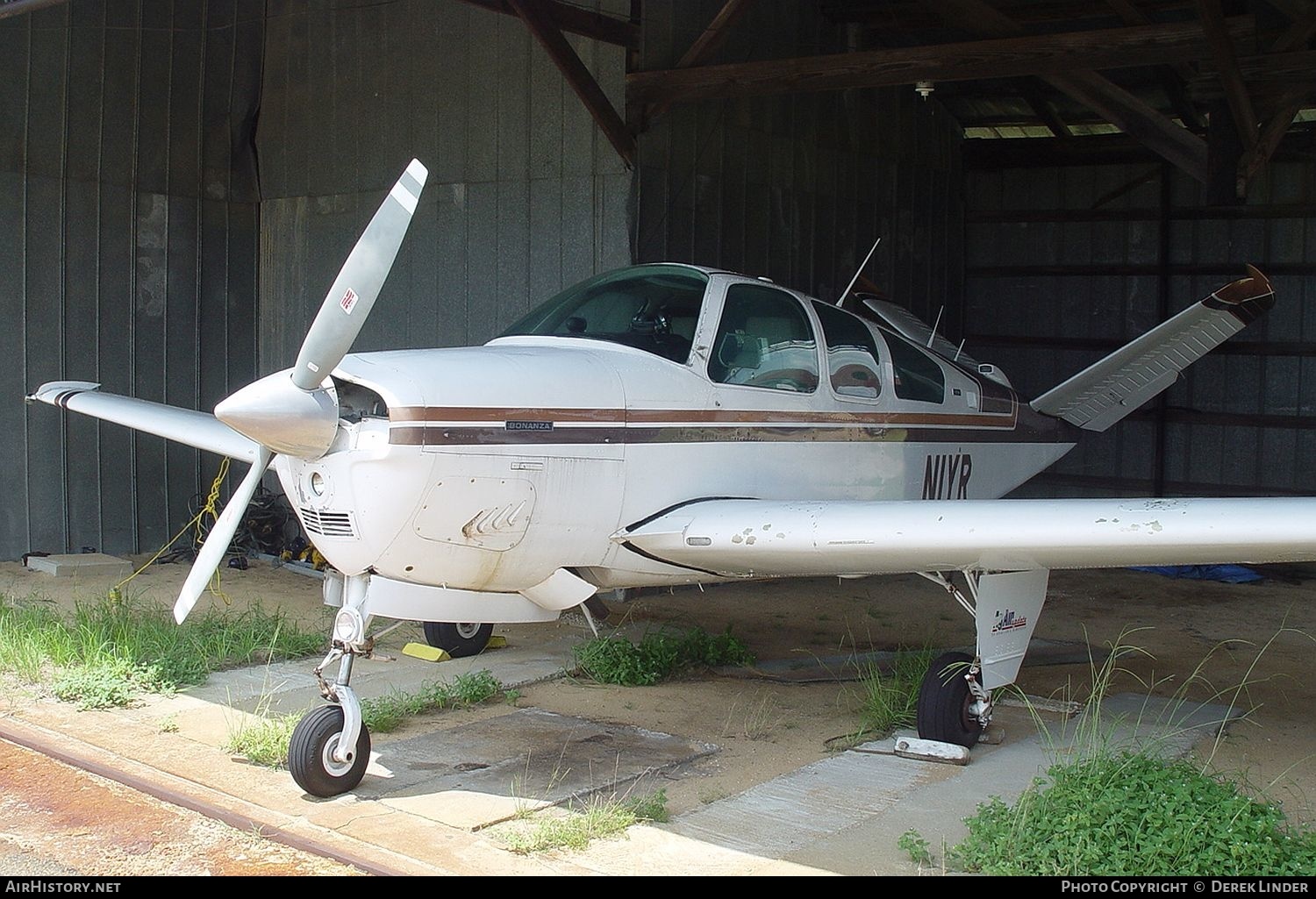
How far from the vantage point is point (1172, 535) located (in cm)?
464

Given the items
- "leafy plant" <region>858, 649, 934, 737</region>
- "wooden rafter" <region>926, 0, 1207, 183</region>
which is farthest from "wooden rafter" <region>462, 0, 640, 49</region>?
"leafy plant" <region>858, 649, 934, 737</region>

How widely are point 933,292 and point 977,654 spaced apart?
8.74 m

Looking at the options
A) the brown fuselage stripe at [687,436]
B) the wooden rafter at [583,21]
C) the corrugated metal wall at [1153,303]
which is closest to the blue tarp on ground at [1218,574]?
the corrugated metal wall at [1153,303]

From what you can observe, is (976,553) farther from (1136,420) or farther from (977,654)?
(1136,420)

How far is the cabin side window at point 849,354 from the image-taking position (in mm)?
6426

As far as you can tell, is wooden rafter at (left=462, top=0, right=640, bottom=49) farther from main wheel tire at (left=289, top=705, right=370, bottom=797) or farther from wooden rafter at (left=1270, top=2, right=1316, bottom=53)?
main wheel tire at (left=289, top=705, right=370, bottom=797)

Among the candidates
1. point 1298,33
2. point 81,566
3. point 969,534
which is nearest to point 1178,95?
point 1298,33

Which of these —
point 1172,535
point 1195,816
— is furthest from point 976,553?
point 1195,816

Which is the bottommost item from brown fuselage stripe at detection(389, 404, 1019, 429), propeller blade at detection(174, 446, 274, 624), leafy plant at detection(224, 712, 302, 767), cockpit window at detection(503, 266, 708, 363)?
leafy plant at detection(224, 712, 302, 767)

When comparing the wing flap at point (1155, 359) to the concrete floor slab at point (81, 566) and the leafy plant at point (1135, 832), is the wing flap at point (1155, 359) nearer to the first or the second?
the leafy plant at point (1135, 832)

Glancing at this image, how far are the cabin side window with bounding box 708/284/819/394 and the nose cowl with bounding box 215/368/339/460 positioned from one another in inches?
77.6

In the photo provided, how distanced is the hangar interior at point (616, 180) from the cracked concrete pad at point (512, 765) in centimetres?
424

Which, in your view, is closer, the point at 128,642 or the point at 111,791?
the point at 111,791
